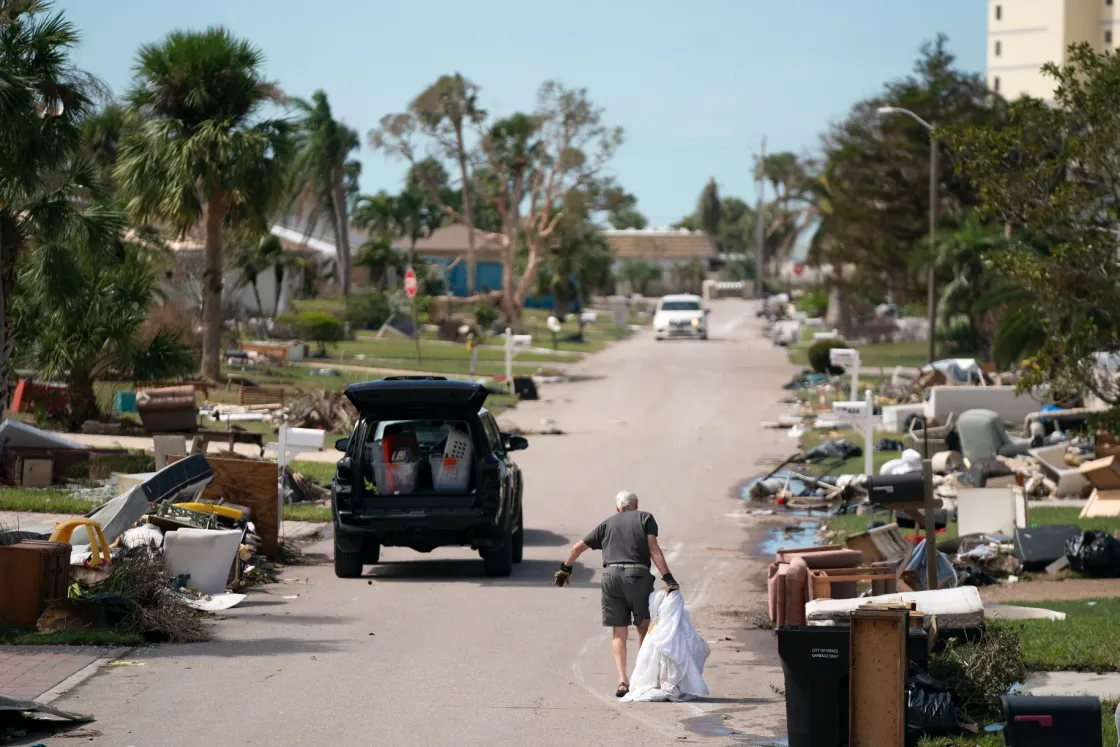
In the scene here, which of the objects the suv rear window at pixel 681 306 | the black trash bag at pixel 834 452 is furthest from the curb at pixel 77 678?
the suv rear window at pixel 681 306

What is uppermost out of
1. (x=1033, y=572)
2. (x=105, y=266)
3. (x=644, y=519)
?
(x=105, y=266)

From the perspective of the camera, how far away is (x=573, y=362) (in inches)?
2136

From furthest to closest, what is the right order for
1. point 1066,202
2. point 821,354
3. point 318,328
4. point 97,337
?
point 318,328, point 821,354, point 97,337, point 1066,202

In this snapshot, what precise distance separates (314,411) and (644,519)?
18.9 metres

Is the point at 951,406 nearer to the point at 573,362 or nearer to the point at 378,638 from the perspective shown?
the point at 378,638

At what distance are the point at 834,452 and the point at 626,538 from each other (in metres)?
17.0

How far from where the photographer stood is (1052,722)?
8109 millimetres

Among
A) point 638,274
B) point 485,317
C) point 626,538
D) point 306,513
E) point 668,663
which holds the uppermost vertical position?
point 638,274

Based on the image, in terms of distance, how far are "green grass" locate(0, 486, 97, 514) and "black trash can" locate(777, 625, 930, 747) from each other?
38.6 ft

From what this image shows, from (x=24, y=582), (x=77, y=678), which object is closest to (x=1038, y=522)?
(x=24, y=582)

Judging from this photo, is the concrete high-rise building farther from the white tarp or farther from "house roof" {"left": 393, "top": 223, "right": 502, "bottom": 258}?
the white tarp

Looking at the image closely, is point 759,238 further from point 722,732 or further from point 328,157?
point 722,732

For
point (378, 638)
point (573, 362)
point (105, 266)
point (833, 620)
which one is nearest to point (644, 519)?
point (833, 620)

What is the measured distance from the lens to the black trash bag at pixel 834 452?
90.1ft
